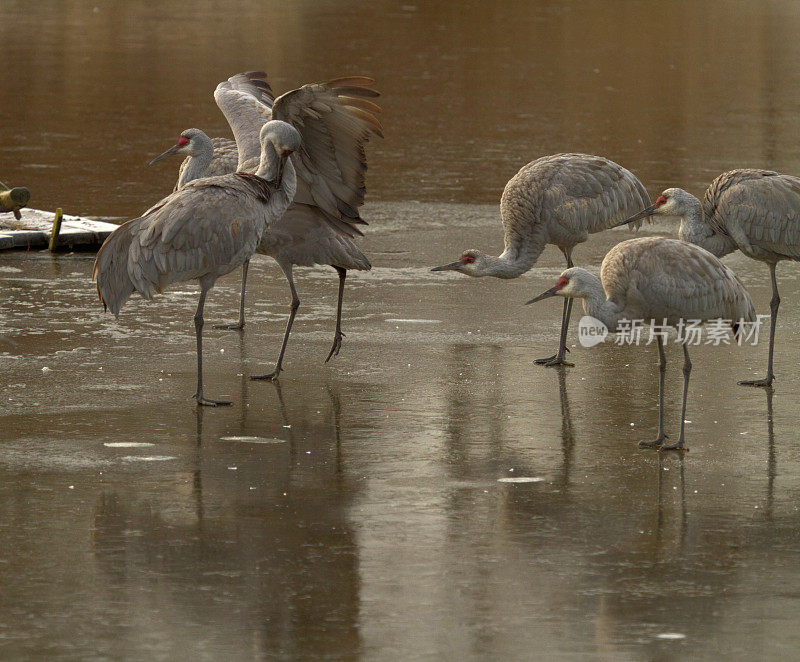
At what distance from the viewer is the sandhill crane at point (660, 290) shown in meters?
9.12

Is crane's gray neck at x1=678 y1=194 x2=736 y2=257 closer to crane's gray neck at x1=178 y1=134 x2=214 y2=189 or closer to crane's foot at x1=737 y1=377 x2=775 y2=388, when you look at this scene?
crane's foot at x1=737 y1=377 x2=775 y2=388

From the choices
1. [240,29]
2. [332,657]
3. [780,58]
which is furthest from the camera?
[240,29]

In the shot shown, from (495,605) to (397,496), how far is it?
60.4 inches

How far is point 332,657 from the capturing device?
6.11 m

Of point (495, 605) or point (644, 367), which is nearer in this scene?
point (495, 605)

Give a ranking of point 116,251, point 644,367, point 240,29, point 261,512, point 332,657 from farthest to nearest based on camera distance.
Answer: point 240,29 → point 644,367 → point 116,251 → point 261,512 → point 332,657

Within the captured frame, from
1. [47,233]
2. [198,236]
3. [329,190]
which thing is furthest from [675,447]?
[47,233]

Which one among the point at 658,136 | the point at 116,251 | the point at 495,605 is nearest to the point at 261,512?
the point at 495,605

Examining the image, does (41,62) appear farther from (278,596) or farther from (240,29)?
(278,596)

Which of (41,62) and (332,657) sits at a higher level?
(41,62)

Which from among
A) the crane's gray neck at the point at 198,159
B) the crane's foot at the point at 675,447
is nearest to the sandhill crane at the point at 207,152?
the crane's gray neck at the point at 198,159

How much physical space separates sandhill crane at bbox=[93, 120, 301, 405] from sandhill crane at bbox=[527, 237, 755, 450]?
213 centimetres

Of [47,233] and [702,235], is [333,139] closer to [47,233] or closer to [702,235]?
[702,235]

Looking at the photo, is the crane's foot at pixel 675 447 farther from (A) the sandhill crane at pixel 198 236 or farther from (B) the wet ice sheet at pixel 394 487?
(A) the sandhill crane at pixel 198 236
